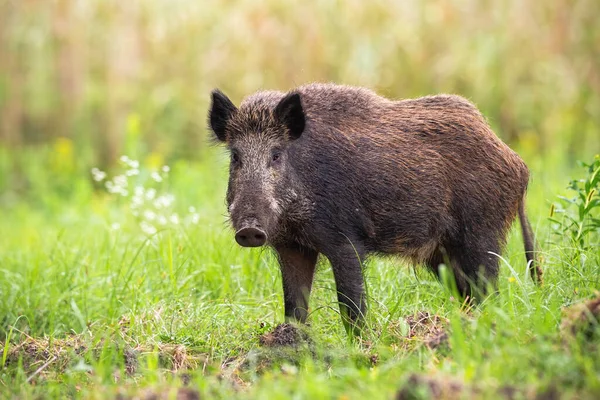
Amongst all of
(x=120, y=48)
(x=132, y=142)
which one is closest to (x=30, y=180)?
(x=120, y=48)

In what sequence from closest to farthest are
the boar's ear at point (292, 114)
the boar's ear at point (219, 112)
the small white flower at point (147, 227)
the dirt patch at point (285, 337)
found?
the dirt patch at point (285, 337) → the boar's ear at point (292, 114) → the boar's ear at point (219, 112) → the small white flower at point (147, 227)

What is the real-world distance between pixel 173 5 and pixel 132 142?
3835 millimetres

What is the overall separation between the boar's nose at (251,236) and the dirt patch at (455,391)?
162 centimetres

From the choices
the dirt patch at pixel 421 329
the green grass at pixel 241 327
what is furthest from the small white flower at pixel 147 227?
the dirt patch at pixel 421 329

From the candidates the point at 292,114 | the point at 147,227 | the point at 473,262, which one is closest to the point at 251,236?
the point at 292,114

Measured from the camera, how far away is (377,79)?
1100 cm

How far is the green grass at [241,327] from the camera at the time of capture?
10.1ft

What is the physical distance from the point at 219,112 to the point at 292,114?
48 centimetres

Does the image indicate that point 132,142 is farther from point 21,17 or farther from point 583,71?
point 583,71

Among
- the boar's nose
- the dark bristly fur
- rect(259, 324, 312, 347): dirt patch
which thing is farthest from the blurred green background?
rect(259, 324, 312, 347): dirt patch

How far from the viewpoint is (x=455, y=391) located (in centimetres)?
276

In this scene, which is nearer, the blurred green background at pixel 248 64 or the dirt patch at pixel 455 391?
the dirt patch at pixel 455 391

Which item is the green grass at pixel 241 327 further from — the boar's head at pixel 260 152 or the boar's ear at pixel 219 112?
the boar's ear at pixel 219 112

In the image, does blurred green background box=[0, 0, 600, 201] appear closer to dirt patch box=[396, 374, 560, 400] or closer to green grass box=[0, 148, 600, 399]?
green grass box=[0, 148, 600, 399]
